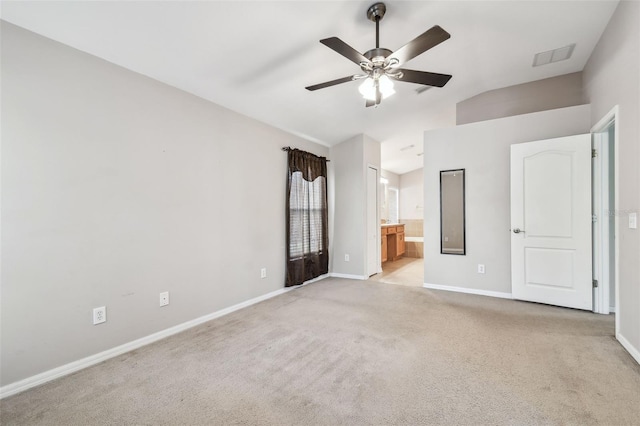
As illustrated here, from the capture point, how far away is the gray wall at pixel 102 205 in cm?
183

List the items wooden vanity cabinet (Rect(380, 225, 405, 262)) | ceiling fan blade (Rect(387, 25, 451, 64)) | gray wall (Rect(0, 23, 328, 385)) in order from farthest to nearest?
wooden vanity cabinet (Rect(380, 225, 405, 262)), gray wall (Rect(0, 23, 328, 385)), ceiling fan blade (Rect(387, 25, 451, 64))

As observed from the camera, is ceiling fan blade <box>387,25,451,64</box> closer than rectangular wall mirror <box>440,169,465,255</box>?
Yes

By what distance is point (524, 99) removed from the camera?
3.97 meters

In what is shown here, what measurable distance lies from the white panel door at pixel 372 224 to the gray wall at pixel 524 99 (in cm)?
166

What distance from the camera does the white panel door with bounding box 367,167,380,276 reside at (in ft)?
16.3

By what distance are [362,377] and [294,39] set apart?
107 inches

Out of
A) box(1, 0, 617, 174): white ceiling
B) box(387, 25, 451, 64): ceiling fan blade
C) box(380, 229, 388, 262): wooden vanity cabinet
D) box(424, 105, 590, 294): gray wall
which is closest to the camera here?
box(387, 25, 451, 64): ceiling fan blade

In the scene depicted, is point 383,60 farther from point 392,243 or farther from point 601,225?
point 392,243

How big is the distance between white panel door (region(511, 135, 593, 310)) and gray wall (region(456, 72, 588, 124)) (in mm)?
949

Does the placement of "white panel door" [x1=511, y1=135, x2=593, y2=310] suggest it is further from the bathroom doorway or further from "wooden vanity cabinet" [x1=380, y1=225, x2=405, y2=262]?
"wooden vanity cabinet" [x1=380, y1=225, x2=405, y2=262]

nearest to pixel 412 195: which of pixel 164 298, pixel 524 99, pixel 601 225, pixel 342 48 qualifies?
pixel 524 99

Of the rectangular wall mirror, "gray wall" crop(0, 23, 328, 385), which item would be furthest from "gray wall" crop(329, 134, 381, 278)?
"gray wall" crop(0, 23, 328, 385)

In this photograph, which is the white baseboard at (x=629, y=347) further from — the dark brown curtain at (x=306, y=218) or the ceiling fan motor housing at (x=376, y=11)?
the dark brown curtain at (x=306, y=218)

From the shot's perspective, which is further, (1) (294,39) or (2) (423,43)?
(1) (294,39)
